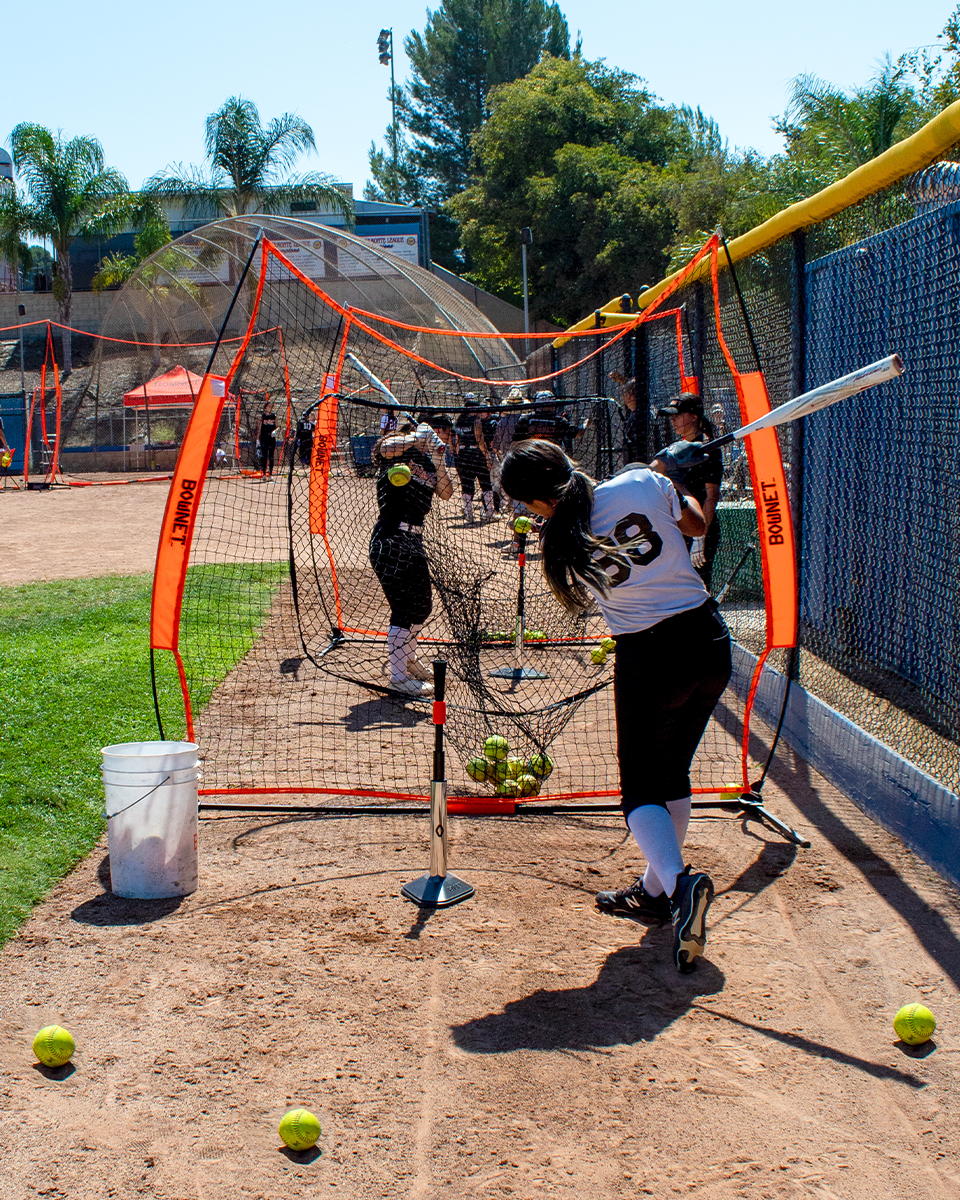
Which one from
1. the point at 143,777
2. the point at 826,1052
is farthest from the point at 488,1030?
the point at 143,777

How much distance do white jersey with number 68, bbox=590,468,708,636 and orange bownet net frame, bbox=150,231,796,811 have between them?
1509 mm

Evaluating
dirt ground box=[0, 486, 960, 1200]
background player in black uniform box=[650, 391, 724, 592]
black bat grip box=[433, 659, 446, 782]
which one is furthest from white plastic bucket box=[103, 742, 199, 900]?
background player in black uniform box=[650, 391, 724, 592]

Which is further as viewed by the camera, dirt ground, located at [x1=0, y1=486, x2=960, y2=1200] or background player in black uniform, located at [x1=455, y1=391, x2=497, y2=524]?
background player in black uniform, located at [x1=455, y1=391, x2=497, y2=524]

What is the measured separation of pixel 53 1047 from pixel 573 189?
1671 inches

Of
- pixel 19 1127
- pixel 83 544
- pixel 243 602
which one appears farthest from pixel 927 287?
pixel 83 544

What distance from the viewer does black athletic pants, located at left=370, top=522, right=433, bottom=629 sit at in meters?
7.23

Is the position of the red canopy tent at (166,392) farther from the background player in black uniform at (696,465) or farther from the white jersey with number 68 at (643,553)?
the white jersey with number 68 at (643,553)

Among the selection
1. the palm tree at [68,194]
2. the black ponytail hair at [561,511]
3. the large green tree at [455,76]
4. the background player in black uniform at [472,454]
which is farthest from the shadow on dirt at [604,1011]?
the large green tree at [455,76]

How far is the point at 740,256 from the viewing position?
7.06m

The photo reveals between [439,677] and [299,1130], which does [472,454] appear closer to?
[439,677]

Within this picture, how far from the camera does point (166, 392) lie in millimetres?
29578

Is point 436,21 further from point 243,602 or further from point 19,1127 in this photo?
point 19,1127

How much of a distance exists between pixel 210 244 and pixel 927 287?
28438mm

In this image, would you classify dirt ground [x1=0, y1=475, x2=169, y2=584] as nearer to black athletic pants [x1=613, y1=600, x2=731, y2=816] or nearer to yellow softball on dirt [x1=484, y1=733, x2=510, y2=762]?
yellow softball on dirt [x1=484, y1=733, x2=510, y2=762]
